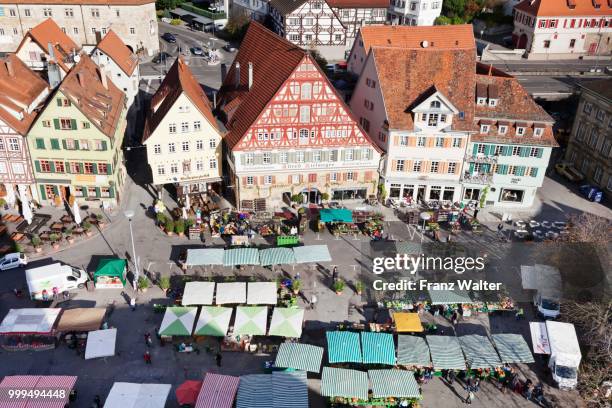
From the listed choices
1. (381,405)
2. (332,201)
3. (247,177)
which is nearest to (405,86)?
(332,201)

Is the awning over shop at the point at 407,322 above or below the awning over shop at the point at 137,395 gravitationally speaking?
above

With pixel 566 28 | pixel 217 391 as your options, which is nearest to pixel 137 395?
pixel 217 391

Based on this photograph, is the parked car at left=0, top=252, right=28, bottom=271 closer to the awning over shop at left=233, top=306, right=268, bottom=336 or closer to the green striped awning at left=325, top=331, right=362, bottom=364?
the awning over shop at left=233, top=306, right=268, bottom=336

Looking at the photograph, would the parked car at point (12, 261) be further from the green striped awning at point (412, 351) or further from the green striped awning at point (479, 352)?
the green striped awning at point (479, 352)

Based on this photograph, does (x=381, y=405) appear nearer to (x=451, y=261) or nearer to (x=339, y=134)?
(x=451, y=261)

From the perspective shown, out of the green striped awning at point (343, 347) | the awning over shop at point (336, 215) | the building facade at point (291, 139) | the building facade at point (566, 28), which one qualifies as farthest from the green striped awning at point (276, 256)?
the building facade at point (566, 28)
